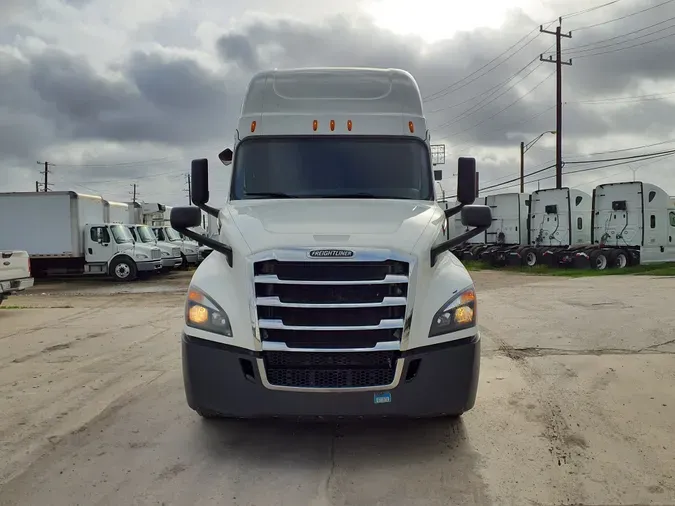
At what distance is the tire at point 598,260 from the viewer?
25.1 metres

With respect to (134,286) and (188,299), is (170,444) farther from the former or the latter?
(134,286)

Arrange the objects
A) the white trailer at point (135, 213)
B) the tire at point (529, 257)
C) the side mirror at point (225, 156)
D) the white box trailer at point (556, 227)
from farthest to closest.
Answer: the white trailer at point (135, 213) < the tire at point (529, 257) < the white box trailer at point (556, 227) < the side mirror at point (225, 156)

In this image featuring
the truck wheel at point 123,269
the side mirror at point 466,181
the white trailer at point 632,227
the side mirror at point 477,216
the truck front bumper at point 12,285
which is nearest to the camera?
the side mirror at point 477,216

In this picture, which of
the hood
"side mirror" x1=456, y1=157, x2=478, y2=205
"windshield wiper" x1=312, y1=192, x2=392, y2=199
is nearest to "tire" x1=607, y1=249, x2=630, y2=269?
"side mirror" x1=456, y1=157, x2=478, y2=205

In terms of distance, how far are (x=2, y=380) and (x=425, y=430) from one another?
507 cm

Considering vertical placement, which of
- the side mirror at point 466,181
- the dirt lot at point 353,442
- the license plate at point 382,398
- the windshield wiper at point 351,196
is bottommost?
the dirt lot at point 353,442

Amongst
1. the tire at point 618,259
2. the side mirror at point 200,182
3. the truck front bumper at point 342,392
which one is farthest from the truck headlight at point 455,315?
the tire at point 618,259

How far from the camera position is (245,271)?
4.38 meters

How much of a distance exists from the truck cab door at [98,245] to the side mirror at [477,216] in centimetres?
2007

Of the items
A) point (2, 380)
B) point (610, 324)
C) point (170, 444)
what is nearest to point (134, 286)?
point (2, 380)

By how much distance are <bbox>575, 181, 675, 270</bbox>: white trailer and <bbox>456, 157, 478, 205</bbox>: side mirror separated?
2116 cm

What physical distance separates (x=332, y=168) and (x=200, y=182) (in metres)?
1.30

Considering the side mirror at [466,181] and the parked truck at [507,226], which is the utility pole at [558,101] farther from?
the side mirror at [466,181]

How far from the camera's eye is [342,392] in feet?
14.0
